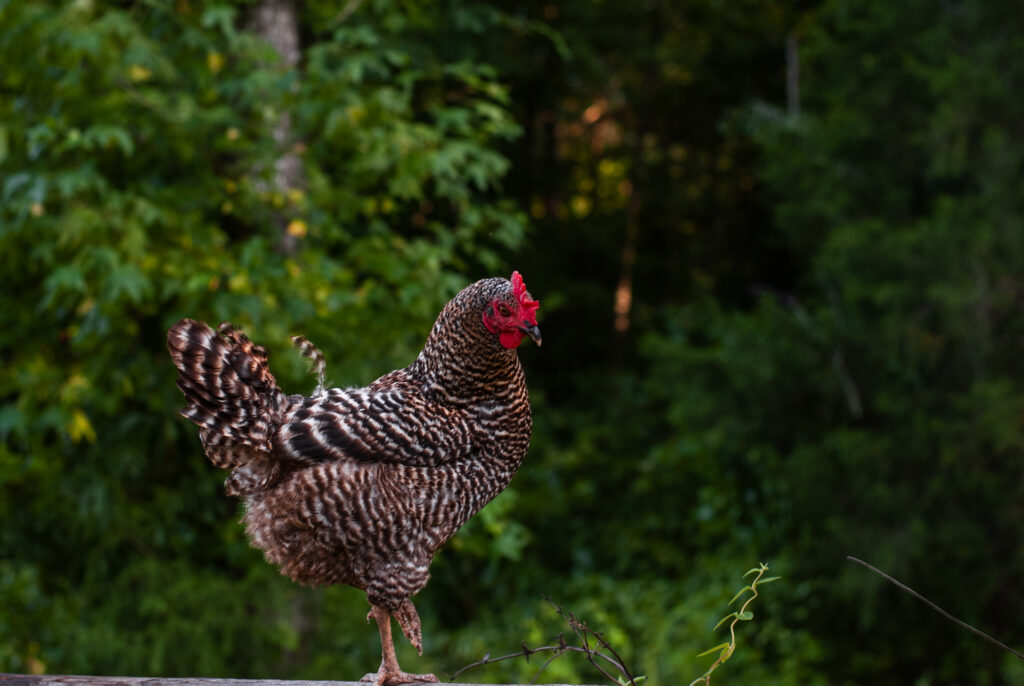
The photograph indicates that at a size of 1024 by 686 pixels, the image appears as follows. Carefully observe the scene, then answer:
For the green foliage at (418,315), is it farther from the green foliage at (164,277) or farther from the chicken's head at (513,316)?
the chicken's head at (513,316)

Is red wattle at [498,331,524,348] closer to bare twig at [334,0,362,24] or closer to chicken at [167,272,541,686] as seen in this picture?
chicken at [167,272,541,686]

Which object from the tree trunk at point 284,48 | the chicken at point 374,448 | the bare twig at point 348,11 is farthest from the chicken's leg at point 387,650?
the bare twig at point 348,11

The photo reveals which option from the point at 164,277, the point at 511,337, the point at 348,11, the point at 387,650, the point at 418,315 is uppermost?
the point at 348,11

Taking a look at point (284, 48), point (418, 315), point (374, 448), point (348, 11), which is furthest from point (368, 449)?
point (284, 48)

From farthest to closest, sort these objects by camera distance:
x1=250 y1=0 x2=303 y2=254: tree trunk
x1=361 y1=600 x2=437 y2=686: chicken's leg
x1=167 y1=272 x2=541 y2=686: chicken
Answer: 1. x1=250 y1=0 x2=303 y2=254: tree trunk
2. x1=361 y1=600 x2=437 y2=686: chicken's leg
3. x1=167 y1=272 x2=541 y2=686: chicken

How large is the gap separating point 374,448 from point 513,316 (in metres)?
0.47

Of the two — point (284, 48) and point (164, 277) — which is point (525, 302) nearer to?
point (164, 277)

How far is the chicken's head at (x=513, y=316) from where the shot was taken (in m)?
2.46

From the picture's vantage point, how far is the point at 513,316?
248 cm

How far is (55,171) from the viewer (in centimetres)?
513

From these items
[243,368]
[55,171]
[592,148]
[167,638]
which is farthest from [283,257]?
[592,148]

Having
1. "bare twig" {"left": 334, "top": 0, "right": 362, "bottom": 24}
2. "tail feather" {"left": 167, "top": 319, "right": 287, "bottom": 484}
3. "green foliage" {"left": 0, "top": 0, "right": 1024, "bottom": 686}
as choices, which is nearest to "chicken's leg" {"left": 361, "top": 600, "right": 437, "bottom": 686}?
"tail feather" {"left": 167, "top": 319, "right": 287, "bottom": 484}

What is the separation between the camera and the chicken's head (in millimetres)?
2463

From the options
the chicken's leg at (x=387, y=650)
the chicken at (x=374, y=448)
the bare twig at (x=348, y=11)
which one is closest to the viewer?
the chicken at (x=374, y=448)
